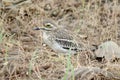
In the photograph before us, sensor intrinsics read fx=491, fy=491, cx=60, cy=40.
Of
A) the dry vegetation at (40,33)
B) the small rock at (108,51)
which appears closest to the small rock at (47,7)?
the dry vegetation at (40,33)

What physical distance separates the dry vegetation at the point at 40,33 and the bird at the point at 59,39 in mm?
126

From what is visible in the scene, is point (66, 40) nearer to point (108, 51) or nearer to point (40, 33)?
point (108, 51)

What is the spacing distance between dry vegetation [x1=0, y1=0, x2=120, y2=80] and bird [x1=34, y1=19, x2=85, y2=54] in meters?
0.13

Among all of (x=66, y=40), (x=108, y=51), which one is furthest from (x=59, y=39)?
(x=108, y=51)

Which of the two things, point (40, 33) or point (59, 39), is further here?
point (40, 33)

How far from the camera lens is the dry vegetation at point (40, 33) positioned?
6.90m

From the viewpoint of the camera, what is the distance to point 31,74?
6.78m

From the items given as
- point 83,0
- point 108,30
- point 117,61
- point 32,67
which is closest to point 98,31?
point 108,30

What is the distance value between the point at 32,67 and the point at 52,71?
0.33 metres

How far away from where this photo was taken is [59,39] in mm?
7707

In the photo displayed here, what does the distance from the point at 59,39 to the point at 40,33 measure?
0.84 m

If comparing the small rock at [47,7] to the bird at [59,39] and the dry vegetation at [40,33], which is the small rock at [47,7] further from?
the bird at [59,39]

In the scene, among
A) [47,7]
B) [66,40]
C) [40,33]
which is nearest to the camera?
[66,40]

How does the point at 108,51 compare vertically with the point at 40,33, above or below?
below
